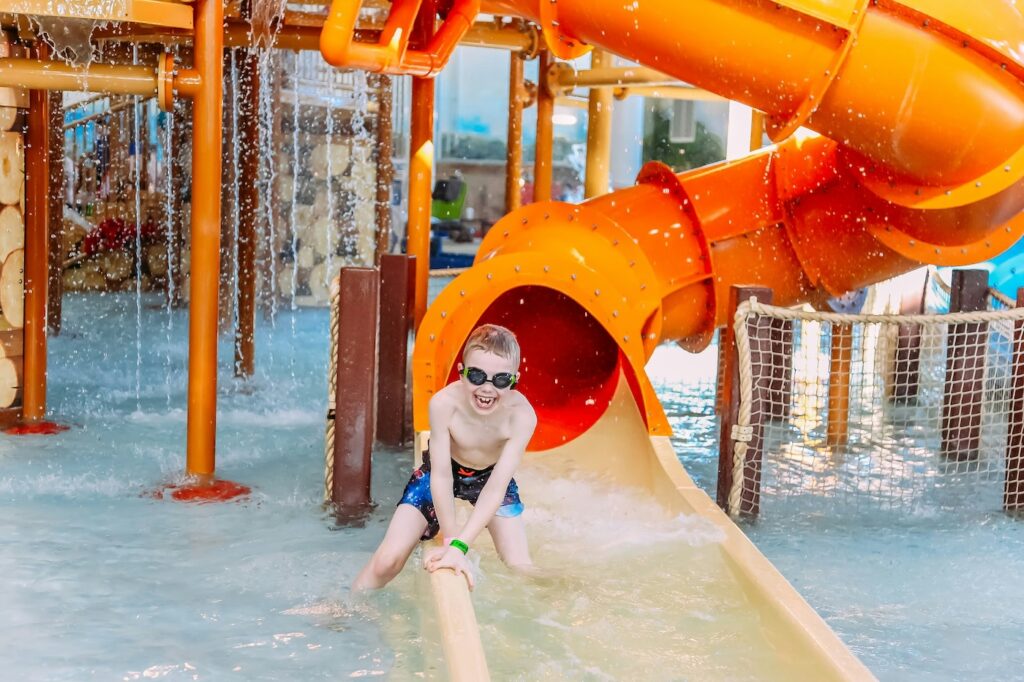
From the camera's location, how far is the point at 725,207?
527 cm

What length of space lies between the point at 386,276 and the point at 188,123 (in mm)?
5379

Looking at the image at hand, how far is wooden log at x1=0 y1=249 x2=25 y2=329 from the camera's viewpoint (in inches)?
222

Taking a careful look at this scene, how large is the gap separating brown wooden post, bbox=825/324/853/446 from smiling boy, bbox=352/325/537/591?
250 cm

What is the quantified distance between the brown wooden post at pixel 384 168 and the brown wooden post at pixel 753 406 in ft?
18.9

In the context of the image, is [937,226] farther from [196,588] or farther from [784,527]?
[196,588]

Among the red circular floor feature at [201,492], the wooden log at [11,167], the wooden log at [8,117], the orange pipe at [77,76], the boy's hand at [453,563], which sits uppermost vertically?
the orange pipe at [77,76]

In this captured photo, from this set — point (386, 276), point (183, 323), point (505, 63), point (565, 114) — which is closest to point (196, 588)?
point (386, 276)

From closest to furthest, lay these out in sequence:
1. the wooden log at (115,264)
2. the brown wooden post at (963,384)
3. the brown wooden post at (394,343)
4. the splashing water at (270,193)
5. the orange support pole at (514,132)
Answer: the brown wooden post at (963,384)
the brown wooden post at (394,343)
the orange support pole at (514,132)
the splashing water at (270,193)
the wooden log at (115,264)

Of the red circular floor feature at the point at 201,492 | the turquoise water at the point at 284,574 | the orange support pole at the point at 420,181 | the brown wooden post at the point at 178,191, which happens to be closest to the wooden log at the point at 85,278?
the brown wooden post at the point at 178,191

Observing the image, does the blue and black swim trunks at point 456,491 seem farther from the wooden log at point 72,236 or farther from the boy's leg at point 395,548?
the wooden log at point 72,236

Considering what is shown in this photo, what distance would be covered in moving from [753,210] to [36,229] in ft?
10.9

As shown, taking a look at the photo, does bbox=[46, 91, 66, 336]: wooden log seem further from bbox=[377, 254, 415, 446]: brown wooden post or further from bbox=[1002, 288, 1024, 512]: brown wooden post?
bbox=[1002, 288, 1024, 512]: brown wooden post

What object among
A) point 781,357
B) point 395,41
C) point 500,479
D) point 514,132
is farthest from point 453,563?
point 514,132

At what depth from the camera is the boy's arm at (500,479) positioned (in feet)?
11.0
